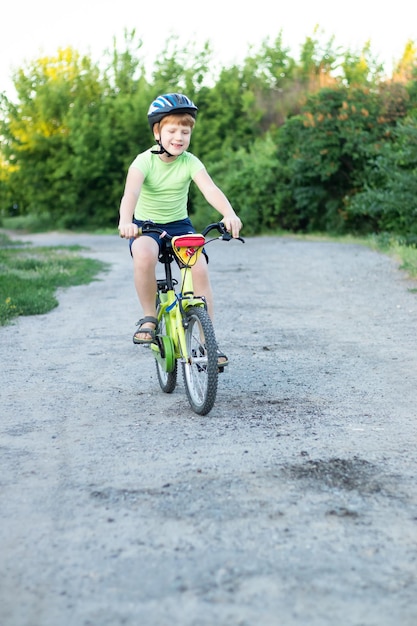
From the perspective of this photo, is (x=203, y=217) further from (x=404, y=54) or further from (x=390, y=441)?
(x=390, y=441)

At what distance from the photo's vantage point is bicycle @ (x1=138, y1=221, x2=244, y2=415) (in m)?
5.19

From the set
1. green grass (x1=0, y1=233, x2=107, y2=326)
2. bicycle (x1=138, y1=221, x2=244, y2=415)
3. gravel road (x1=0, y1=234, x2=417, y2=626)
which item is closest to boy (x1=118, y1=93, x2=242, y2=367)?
bicycle (x1=138, y1=221, x2=244, y2=415)

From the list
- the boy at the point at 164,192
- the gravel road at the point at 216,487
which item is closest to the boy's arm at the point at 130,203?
the boy at the point at 164,192

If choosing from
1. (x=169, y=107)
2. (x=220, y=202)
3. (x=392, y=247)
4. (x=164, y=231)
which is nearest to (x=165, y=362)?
(x=164, y=231)

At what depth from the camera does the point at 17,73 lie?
43000 millimetres

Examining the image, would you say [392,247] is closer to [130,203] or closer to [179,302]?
[179,302]

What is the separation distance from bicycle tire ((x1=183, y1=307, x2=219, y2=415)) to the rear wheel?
208 millimetres

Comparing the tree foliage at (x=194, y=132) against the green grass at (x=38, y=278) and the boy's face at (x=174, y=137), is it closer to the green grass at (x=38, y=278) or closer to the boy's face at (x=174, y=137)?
the green grass at (x=38, y=278)

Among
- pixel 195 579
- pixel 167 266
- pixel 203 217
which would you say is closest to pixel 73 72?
pixel 203 217

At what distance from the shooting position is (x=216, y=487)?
154 inches

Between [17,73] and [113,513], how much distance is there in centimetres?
4218

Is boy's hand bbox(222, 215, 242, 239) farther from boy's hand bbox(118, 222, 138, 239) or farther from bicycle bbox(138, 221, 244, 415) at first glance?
boy's hand bbox(118, 222, 138, 239)

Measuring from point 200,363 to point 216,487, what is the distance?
1.64m

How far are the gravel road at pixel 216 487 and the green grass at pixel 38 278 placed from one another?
209 cm
